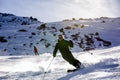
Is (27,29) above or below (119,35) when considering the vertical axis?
above

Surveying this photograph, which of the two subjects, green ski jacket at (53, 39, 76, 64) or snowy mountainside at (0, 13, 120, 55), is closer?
green ski jacket at (53, 39, 76, 64)

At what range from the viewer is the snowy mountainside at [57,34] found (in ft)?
146

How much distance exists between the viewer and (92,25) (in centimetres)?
5734

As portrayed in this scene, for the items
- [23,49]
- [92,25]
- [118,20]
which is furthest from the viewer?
[118,20]

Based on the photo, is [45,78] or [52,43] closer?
[45,78]

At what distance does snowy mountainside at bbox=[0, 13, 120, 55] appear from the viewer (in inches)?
1756

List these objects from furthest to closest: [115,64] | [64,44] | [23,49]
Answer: [23,49]
[64,44]
[115,64]

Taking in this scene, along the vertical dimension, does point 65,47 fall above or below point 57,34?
→ below

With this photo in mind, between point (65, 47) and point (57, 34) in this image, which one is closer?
point (65, 47)

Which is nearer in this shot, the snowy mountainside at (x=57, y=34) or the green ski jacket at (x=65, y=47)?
the green ski jacket at (x=65, y=47)

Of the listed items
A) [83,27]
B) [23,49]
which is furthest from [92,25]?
[23,49]

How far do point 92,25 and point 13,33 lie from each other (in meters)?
16.1

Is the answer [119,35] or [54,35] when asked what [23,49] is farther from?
[119,35]

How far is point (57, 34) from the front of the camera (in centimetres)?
5116
